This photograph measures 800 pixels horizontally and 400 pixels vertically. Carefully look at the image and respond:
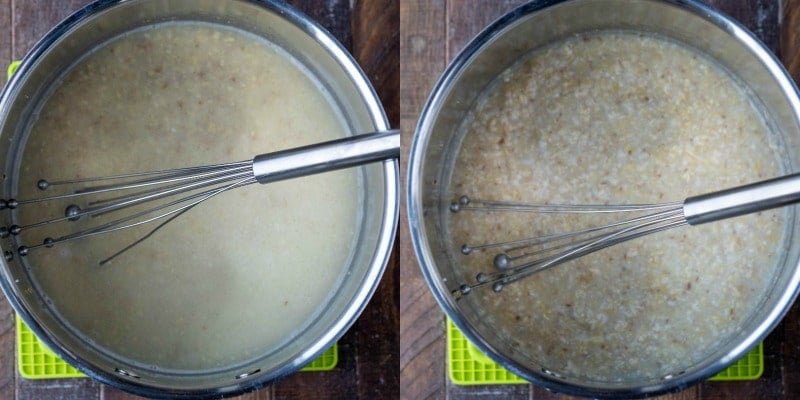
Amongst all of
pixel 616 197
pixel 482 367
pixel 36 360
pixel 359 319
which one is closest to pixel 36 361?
pixel 36 360

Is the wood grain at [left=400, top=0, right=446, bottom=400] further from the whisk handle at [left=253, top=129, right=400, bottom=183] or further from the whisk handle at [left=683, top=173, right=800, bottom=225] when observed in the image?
the whisk handle at [left=683, top=173, right=800, bottom=225]

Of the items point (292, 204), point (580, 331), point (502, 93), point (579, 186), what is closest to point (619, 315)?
point (580, 331)

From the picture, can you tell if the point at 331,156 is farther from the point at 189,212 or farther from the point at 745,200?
the point at 745,200

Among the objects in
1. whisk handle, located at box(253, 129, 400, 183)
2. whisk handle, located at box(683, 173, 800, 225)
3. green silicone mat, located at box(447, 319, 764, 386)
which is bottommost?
green silicone mat, located at box(447, 319, 764, 386)

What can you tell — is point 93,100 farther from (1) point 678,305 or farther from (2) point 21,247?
(1) point 678,305

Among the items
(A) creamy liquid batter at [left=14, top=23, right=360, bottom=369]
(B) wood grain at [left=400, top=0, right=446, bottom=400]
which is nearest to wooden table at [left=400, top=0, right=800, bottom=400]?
(B) wood grain at [left=400, top=0, right=446, bottom=400]

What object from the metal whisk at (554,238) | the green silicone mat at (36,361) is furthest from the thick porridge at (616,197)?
the green silicone mat at (36,361)
